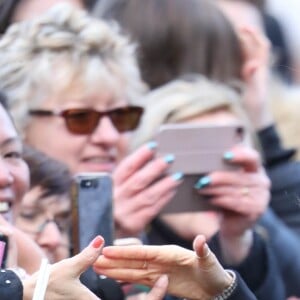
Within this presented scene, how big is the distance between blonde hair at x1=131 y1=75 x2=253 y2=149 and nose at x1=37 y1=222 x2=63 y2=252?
0.53 meters

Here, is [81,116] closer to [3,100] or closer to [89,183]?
[3,100]

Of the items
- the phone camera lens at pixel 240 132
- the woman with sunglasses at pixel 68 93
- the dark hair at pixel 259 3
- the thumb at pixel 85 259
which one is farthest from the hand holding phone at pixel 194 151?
the dark hair at pixel 259 3

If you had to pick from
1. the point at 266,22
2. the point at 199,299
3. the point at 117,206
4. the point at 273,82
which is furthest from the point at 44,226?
the point at 266,22

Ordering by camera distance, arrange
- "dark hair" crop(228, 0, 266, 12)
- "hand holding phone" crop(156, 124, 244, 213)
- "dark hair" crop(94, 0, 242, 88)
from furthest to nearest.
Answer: "dark hair" crop(228, 0, 266, 12), "dark hair" crop(94, 0, 242, 88), "hand holding phone" crop(156, 124, 244, 213)

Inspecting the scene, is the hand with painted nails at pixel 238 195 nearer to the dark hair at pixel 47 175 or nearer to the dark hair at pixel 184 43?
the dark hair at pixel 47 175

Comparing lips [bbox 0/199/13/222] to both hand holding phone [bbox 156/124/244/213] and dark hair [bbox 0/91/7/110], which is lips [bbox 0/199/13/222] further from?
hand holding phone [bbox 156/124/244/213]

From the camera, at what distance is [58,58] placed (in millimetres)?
3049

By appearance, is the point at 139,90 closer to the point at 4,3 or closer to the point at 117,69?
the point at 117,69

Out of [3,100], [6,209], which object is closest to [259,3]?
[3,100]

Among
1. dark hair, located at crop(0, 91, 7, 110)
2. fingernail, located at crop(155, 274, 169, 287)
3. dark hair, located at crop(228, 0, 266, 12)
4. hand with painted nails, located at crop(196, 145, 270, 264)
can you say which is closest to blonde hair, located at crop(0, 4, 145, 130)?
dark hair, located at crop(0, 91, 7, 110)

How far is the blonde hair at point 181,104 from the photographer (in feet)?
9.96

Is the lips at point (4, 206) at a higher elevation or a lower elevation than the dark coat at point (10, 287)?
lower

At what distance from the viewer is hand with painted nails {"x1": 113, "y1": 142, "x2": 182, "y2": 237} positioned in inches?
110

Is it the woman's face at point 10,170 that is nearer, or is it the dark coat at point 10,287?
the dark coat at point 10,287
